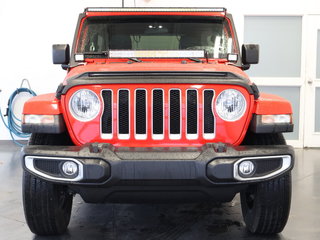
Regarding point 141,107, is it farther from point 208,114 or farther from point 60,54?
point 60,54

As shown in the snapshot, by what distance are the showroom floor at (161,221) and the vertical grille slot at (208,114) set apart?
80 cm

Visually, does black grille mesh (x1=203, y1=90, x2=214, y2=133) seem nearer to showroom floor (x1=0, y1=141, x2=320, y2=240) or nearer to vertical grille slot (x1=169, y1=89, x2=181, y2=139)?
vertical grille slot (x1=169, y1=89, x2=181, y2=139)

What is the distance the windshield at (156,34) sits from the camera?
3.34 metres

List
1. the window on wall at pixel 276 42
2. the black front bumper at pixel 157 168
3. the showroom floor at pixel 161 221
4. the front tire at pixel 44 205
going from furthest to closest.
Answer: the window on wall at pixel 276 42
the showroom floor at pixel 161 221
the front tire at pixel 44 205
the black front bumper at pixel 157 168

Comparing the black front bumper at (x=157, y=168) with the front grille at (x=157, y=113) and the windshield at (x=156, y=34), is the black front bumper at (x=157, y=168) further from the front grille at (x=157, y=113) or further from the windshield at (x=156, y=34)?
the windshield at (x=156, y=34)

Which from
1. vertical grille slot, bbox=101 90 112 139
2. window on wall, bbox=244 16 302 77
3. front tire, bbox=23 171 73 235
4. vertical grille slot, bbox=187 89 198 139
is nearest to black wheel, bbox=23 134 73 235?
front tire, bbox=23 171 73 235

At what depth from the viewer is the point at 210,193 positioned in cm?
233

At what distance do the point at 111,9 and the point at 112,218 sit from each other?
67.1 inches

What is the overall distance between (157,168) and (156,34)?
1.59 m

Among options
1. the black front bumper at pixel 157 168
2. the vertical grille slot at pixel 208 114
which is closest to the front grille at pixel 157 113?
the vertical grille slot at pixel 208 114

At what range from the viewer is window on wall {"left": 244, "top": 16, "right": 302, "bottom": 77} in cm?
668

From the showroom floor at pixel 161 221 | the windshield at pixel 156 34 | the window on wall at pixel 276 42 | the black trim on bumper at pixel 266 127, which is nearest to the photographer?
the black trim on bumper at pixel 266 127

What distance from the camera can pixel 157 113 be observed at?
2408mm

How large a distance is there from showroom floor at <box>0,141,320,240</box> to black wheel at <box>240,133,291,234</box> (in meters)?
0.13
